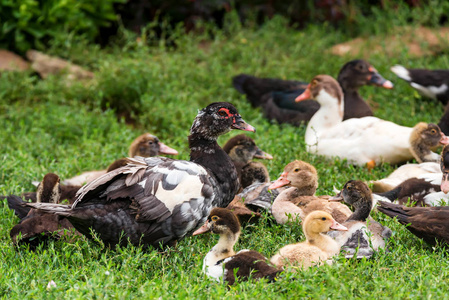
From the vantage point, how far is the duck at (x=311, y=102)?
27.6 feet

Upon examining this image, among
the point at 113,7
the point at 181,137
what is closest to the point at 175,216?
the point at 181,137

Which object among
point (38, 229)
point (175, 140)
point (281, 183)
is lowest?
point (175, 140)

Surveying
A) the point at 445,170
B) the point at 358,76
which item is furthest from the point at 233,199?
the point at 358,76

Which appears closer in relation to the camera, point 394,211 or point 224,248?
point 224,248

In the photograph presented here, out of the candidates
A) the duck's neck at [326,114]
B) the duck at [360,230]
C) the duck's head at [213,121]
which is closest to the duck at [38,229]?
the duck's head at [213,121]

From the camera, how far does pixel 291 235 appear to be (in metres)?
5.33

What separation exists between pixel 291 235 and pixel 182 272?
4.07ft

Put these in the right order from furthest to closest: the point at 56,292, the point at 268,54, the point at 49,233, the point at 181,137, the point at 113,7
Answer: the point at 113,7
the point at 268,54
the point at 181,137
the point at 49,233
the point at 56,292

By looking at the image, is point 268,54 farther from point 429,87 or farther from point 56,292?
point 56,292

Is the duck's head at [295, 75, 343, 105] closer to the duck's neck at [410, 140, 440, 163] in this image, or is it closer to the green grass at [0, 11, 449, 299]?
the green grass at [0, 11, 449, 299]

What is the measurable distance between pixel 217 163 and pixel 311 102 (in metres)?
3.46

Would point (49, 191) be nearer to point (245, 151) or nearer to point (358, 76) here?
point (245, 151)

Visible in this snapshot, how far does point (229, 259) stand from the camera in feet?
14.8

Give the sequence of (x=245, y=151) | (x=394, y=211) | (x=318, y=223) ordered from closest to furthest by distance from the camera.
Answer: (x=318, y=223)
(x=394, y=211)
(x=245, y=151)
